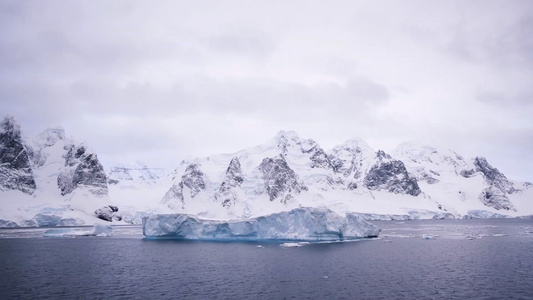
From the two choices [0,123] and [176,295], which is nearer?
[176,295]

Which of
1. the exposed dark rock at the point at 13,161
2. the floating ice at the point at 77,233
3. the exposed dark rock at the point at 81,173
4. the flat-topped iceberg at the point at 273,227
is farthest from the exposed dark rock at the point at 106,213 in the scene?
the flat-topped iceberg at the point at 273,227

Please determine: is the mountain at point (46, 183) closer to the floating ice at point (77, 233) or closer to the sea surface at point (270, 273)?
the floating ice at point (77, 233)

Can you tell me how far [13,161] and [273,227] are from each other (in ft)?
478

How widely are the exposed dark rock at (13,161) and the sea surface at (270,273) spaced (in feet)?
388

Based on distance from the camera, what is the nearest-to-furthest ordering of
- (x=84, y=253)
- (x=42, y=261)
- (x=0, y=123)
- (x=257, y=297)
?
(x=257, y=297) < (x=42, y=261) < (x=84, y=253) < (x=0, y=123)

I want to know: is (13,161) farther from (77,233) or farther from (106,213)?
(77,233)

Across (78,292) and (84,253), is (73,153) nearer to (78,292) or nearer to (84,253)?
(84,253)

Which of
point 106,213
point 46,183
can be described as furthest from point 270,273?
point 46,183

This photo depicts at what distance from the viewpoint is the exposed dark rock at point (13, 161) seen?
166 meters

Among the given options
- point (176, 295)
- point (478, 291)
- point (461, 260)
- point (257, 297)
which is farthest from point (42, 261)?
point (461, 260)

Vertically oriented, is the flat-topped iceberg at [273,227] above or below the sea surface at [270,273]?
above

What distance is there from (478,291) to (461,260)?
61.7 ft

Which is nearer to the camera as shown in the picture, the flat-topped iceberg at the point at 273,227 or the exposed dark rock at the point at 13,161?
the flat-topped iceberg at the point at 273,227

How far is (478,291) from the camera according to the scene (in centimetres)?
3350
